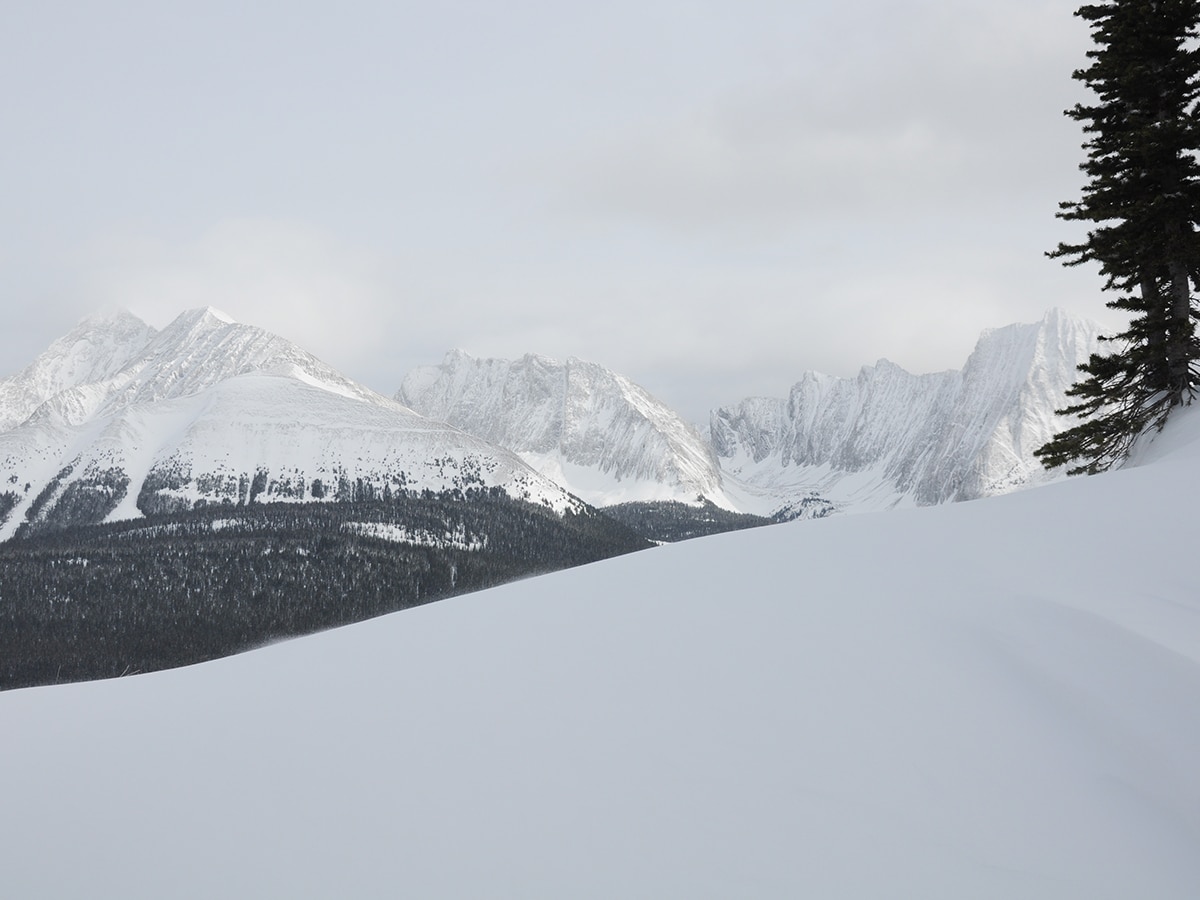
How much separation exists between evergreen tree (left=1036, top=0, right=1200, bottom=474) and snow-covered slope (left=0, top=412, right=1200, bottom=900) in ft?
36.7

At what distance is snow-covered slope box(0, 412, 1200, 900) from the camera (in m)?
4.71

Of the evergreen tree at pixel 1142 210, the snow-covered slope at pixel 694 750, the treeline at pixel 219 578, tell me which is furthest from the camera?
the treeline at pixel 219 578

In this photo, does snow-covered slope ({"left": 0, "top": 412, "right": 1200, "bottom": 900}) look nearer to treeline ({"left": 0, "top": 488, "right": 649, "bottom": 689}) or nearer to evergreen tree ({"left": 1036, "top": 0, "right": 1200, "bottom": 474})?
evergreen tree ({"left": 1036, "top": 0, "right": 1200, "bottom": 474})

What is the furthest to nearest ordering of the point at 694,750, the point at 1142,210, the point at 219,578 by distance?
the point at 219,578 → the point at 1142,210 → the point at 694,750

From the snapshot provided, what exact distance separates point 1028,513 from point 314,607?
427 feet

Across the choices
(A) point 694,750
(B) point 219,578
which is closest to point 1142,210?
(A) point 694,750

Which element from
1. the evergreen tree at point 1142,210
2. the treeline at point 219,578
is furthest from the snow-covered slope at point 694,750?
the treeline at point 219,578

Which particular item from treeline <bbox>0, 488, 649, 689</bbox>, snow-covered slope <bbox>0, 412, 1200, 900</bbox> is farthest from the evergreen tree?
treeline <bbox>0, 488, 649, 689</bbox>

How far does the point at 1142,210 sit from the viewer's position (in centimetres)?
1808

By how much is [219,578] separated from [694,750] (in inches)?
5833

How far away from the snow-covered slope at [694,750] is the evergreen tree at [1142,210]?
11.2 metres

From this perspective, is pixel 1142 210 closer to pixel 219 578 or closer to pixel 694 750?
pixel 694 750

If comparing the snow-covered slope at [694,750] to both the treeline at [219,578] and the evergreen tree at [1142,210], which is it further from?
the treeline at [219,578]

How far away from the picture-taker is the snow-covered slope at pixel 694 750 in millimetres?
4707
